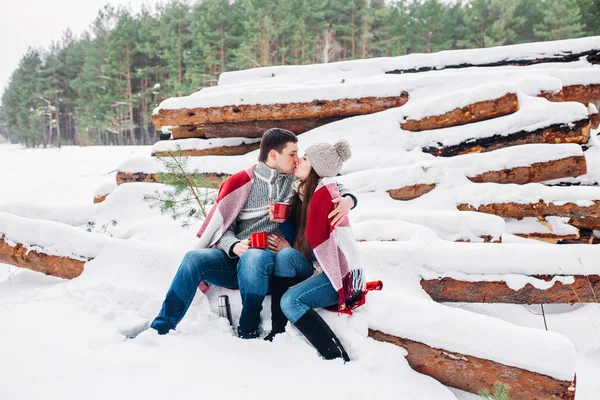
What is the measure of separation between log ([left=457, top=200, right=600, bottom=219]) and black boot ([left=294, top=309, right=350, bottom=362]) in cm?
307

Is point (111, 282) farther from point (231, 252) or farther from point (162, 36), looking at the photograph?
point (162, 36)

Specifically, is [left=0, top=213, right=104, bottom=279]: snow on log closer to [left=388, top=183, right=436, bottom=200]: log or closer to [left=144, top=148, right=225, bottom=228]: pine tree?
[left=144, top=148, right=225, bottom=228]: pine tree

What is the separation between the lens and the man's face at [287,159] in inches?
Result: 104

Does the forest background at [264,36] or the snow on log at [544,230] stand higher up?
the forest background at [264,36]

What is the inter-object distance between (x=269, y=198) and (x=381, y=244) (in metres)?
1.01

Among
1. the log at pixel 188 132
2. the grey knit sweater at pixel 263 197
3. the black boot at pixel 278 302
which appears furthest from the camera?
the log at pixel 188 132

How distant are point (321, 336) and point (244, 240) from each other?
0.83 m

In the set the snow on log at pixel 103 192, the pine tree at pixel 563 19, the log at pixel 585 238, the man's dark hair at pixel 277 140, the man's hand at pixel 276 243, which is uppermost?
the pine tree at pixel 563 19

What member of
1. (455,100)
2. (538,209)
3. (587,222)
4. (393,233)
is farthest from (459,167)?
(393,233)

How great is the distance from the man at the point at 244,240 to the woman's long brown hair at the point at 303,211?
0.33 ft

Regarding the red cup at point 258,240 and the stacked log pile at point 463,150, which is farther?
the stacked log pile at point 463,150

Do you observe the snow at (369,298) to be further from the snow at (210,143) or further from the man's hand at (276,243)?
the snow at (210,143)

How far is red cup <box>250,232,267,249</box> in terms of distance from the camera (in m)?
2.52

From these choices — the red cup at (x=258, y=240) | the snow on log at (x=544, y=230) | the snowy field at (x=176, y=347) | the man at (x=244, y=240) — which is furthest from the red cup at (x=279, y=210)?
the snow on log at (x=544, y=230)
